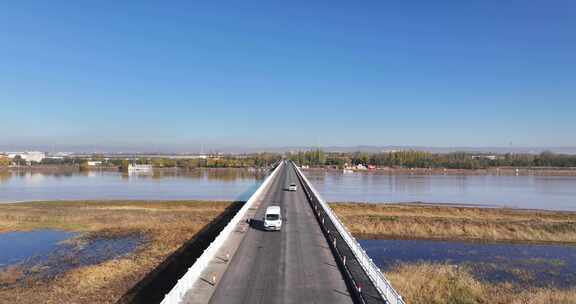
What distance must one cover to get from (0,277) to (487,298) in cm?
2938

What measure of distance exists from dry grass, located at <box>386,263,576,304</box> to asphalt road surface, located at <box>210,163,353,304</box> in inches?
198

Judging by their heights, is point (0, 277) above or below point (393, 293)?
below

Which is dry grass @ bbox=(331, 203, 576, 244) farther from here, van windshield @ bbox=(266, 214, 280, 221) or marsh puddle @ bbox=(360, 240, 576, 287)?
van windshield @ bbox=(266, 214, 280, 221)

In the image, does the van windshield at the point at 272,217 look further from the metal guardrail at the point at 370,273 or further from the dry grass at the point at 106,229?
the dry grass at the point at 106,229

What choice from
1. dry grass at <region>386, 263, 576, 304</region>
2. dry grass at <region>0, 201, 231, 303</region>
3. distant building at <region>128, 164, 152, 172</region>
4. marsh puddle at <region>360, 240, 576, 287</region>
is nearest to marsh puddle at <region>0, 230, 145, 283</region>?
dry grass at <region>0, 201, 231, 303</region>

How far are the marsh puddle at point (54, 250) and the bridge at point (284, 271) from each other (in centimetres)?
1127

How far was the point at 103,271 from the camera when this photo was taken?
2541cm

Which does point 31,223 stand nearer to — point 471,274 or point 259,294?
point 259,294

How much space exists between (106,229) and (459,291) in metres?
34.8

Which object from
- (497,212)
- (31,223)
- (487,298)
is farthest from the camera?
(497,212)

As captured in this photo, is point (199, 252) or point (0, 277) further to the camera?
point (199, 252)

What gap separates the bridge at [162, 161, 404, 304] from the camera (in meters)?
16.3

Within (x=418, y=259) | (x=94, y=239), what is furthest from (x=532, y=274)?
(x=94, y=239)

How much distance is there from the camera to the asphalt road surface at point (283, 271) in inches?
651
